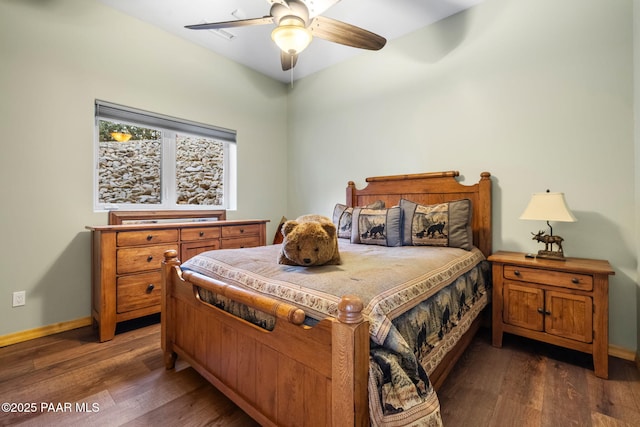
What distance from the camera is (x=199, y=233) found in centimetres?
268

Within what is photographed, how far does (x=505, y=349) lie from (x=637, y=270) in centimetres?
98

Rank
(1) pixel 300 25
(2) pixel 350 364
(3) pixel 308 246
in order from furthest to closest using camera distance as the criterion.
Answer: (1) pixel 300 25
(3) pixel 308 246
(2) pixel 350 364

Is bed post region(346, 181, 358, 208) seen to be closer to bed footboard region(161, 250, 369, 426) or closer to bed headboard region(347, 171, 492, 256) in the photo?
bed headboard region(347, 171, 492, 256)

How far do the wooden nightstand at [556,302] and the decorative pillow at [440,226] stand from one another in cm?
27

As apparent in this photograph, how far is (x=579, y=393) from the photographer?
1.54m

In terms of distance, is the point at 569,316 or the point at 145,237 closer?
the point at 569,316

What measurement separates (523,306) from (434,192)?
115 centimetres

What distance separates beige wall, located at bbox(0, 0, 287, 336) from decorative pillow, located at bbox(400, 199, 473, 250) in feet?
8.69

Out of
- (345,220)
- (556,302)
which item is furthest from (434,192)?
(556,302)

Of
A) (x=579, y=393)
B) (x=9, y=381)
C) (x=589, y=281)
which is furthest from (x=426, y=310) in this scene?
(x=9, y=381)

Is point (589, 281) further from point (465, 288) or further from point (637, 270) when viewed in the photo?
point (465, 288)

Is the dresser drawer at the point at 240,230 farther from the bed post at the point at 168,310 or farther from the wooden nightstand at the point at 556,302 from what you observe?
the wooden nightstand at the point at 556,302

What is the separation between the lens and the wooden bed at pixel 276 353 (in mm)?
871

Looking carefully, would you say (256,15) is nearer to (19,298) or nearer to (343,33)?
(343,33)
